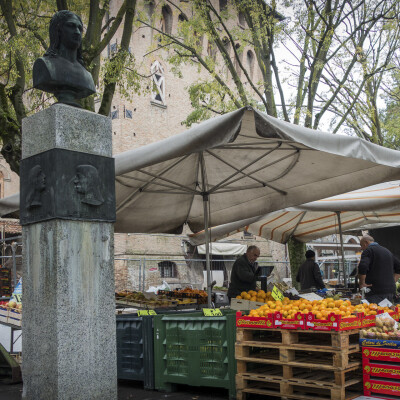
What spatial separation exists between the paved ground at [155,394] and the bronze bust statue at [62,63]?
3.60 metres

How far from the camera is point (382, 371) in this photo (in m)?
5.21

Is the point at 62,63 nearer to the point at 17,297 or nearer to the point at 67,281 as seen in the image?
the point at 67,281

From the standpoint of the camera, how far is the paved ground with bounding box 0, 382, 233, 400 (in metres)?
6.17

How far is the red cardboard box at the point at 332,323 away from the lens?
201 inches

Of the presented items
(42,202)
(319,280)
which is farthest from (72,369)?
(319,280)

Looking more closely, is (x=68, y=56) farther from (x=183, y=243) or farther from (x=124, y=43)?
(x=183, y=243)

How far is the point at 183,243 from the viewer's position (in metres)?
28.0

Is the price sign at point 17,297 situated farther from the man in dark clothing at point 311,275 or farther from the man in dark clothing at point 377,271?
the man in dark clothing at point 311,275

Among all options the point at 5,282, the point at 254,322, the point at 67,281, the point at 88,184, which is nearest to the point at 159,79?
the point at 5,282

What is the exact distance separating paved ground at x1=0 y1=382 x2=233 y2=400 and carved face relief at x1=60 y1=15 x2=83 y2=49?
409cm

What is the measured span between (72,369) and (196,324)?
2.28 m

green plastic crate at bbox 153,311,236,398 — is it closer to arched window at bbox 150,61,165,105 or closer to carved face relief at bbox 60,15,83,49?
carved face relief at bbox 60,15,83,49

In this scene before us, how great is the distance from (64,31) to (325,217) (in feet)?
29.7

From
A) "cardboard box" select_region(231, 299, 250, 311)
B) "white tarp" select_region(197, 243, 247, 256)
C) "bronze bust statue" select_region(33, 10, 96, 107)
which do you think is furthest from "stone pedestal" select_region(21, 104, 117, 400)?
"white tarp" select_region(197, 243, 247, 256)
